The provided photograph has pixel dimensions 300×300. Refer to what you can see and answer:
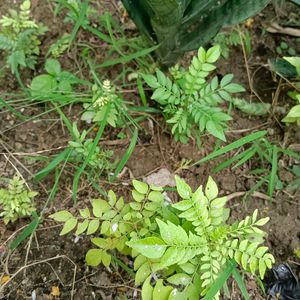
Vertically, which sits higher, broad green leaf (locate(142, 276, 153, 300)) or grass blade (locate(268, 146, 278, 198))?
broad green leaf (locate(142, 276, 153, 300))

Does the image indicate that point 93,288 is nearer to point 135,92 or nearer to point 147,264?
point 147,264

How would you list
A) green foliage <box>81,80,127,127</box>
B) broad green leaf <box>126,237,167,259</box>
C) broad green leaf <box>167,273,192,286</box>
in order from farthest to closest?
1. green foliage <box>81,80,127,127</box>
2. broad green leaf <box>167,273,192,286</box>
3. broad green leaf <box>126,237,167,259</box>

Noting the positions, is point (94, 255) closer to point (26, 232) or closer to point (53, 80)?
point (26, 232)

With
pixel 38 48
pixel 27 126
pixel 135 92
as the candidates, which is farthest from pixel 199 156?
pixel 38 48

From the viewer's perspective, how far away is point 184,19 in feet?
5.12

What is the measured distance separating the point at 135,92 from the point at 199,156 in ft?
1.12

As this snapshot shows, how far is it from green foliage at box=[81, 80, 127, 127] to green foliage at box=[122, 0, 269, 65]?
254 mm

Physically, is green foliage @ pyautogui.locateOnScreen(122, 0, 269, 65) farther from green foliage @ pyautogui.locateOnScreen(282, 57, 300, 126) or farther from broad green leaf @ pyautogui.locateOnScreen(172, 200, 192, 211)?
broad green leaf @ pyautogui.locateOnScreen(172, 200, 192, 211)

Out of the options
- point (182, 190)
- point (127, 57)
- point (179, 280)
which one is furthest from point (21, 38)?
point (179, 280)

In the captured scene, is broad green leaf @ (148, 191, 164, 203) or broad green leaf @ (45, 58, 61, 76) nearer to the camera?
broad green leaf @ (148, 191, 164, 203)

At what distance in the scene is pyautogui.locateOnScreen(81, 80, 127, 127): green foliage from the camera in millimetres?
1453

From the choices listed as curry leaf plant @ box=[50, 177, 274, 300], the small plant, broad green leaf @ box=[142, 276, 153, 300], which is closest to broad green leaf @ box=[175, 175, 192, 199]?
curry leaf plant @ box=[50, 177, 274, 300]

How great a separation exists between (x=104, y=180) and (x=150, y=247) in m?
0.56

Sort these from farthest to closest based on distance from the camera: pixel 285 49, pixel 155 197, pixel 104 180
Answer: pixel 285 49 → pixel 104 180 → pixel 155 197
